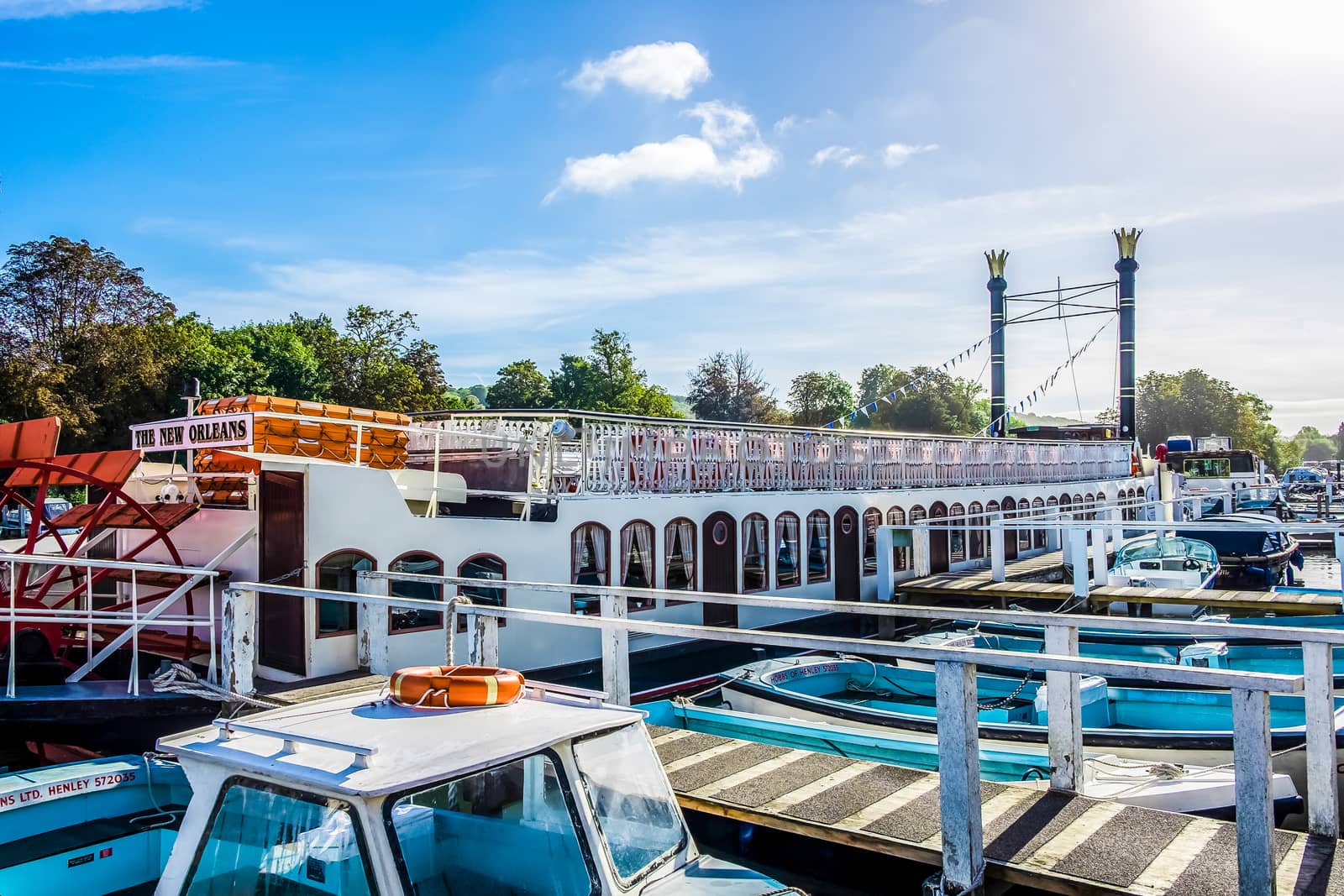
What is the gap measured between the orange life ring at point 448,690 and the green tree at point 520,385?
2045 inches

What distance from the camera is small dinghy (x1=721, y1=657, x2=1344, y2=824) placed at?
8.30 metres

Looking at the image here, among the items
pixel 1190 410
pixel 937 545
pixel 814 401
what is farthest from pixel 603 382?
pixel 1190 410

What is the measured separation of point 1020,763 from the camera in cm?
780

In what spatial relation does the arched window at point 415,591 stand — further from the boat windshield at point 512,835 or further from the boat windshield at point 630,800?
the boat windshield at point 512,835

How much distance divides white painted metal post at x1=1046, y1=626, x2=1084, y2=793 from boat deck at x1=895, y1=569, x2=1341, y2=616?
11404 mm

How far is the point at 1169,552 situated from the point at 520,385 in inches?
1672

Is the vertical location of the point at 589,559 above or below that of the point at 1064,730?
above

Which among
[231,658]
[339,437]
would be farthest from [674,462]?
[231,658]

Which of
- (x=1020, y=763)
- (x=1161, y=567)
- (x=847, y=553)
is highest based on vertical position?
(x=847, y=553)

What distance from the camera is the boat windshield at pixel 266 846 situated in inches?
137

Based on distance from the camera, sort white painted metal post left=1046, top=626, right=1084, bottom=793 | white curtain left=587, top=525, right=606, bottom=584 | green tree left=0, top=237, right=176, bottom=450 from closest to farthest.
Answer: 1. white painted metal post left=1046, top=626, right=1084, bottom=793
2. white curtain left=587, top=525, right=606, bottom=584
3. green tree left=0, top=237, right=176, bottom=450

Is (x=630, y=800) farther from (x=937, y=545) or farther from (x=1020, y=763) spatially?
A: (x=937, y=545)

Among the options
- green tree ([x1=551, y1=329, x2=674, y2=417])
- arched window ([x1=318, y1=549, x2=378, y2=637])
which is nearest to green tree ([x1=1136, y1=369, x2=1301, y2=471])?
green tree ([x1=551, y1=329, x2=674, y2=417])

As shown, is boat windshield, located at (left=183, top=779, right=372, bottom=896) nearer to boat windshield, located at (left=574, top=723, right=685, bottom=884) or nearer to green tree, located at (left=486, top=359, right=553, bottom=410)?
boat windshield, located at (left=574, top=723, right=685, bottom=884)
